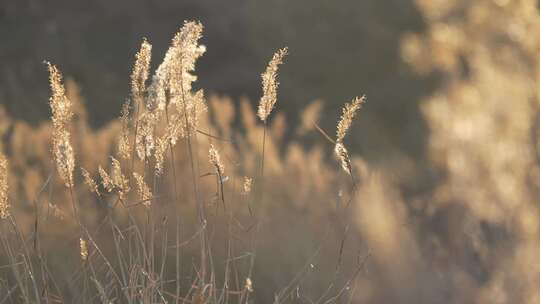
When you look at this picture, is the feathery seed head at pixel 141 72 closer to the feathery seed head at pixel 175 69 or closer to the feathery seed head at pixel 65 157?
the feathery seed head at pixel 175 69

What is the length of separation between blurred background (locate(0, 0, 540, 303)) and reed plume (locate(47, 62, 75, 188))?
1436mm

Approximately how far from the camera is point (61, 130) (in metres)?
2.04

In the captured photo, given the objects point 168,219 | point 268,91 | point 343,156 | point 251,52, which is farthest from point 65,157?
point 251,52

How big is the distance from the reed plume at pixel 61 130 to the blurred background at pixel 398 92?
144 centimetres

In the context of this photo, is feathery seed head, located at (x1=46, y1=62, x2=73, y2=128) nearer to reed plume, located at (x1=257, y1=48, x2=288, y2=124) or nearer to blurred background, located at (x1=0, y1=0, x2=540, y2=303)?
reed plume, located at (x1=257, y1=48, x2=288, y2=124)

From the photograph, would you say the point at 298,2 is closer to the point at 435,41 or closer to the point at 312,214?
the point at 435,41

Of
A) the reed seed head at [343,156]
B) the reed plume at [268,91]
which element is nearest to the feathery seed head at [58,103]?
the reed plume at [268,91]

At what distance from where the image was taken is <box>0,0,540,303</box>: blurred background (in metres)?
3.39

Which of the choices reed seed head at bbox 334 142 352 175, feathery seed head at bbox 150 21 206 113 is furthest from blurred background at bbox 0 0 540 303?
feathery seed head at bbox 150 21 206 113

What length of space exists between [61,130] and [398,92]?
23.5 feet

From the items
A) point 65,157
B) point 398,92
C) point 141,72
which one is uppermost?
point 398,92

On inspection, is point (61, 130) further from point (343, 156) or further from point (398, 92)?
point (398, 92)

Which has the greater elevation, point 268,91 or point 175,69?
point 268,91

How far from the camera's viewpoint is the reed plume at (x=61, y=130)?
200cm
